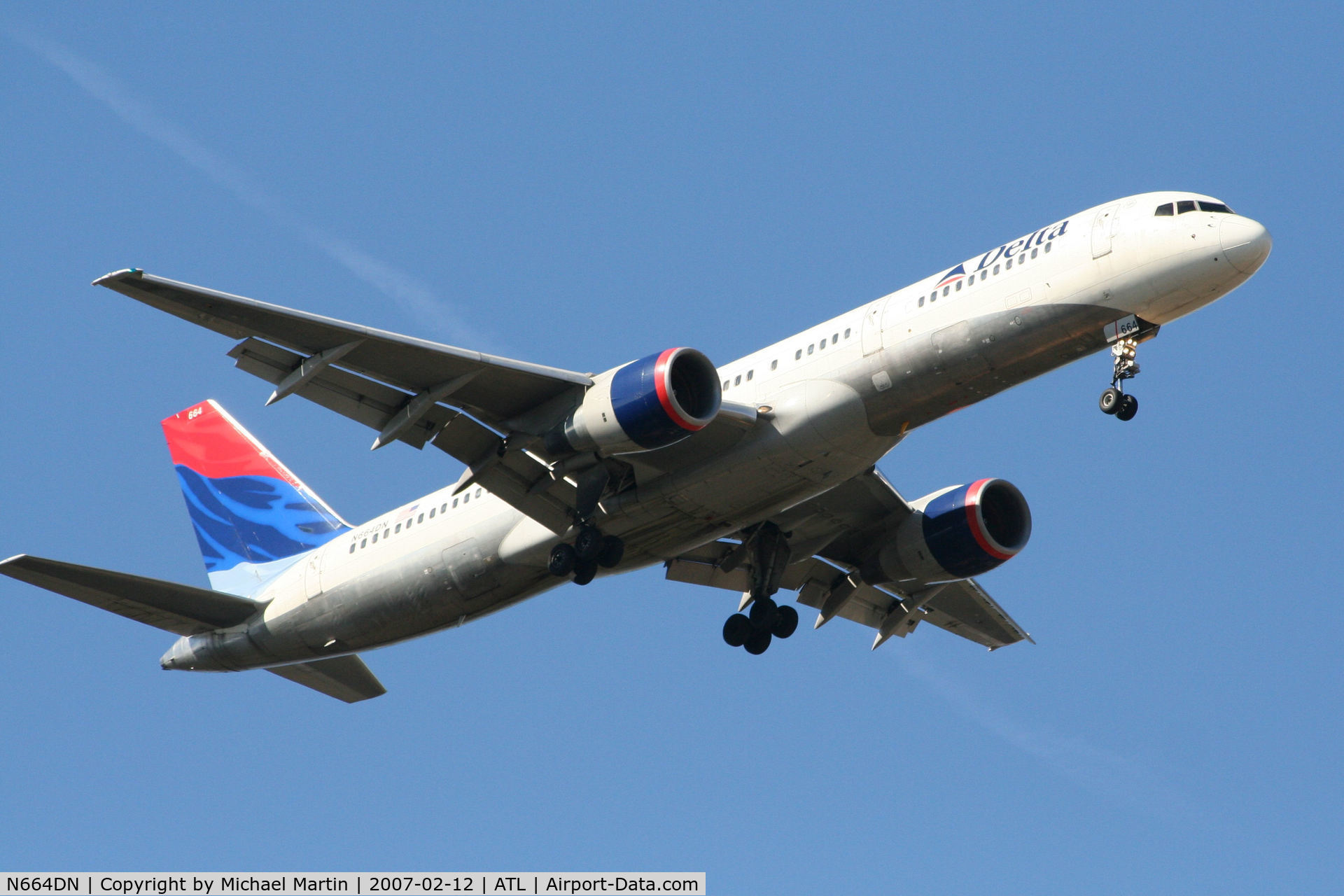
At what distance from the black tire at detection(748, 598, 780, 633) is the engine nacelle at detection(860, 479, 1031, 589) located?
2456 mm

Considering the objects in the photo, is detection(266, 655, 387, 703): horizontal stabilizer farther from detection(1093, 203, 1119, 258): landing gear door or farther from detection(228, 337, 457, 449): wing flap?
detection(1093, 203, 1119, 258): landing gear door

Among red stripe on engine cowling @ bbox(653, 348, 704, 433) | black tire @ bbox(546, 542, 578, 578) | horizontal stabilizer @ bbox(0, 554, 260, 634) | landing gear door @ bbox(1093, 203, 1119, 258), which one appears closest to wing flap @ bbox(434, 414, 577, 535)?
black tire @ bbox(546, 542, 578, 578)

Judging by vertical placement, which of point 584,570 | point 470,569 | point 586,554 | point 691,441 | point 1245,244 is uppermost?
point 1245,244

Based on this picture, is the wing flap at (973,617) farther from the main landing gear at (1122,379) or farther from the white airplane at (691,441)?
the main landing gear at (1122,379)

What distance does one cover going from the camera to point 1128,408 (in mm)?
25109

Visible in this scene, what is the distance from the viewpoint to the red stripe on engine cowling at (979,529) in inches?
1208

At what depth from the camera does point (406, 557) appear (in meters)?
29.8

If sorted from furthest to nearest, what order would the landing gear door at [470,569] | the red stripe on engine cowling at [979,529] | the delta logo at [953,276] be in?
the red stripe on engine cowling at [979,529] → the landing gear door at [470,569] → the delta logo at [953,276]

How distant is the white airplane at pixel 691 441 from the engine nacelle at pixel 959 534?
0.04 meters

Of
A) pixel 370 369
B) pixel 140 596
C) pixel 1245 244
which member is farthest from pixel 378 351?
pixel 1245 244

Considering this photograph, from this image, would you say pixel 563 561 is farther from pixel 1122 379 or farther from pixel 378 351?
pixel 1122 379

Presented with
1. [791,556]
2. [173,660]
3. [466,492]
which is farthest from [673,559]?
[173,660]

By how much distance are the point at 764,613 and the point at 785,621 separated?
0.63m

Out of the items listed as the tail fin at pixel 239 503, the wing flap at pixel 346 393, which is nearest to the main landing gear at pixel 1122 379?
the wing flap at pixel 346 393
